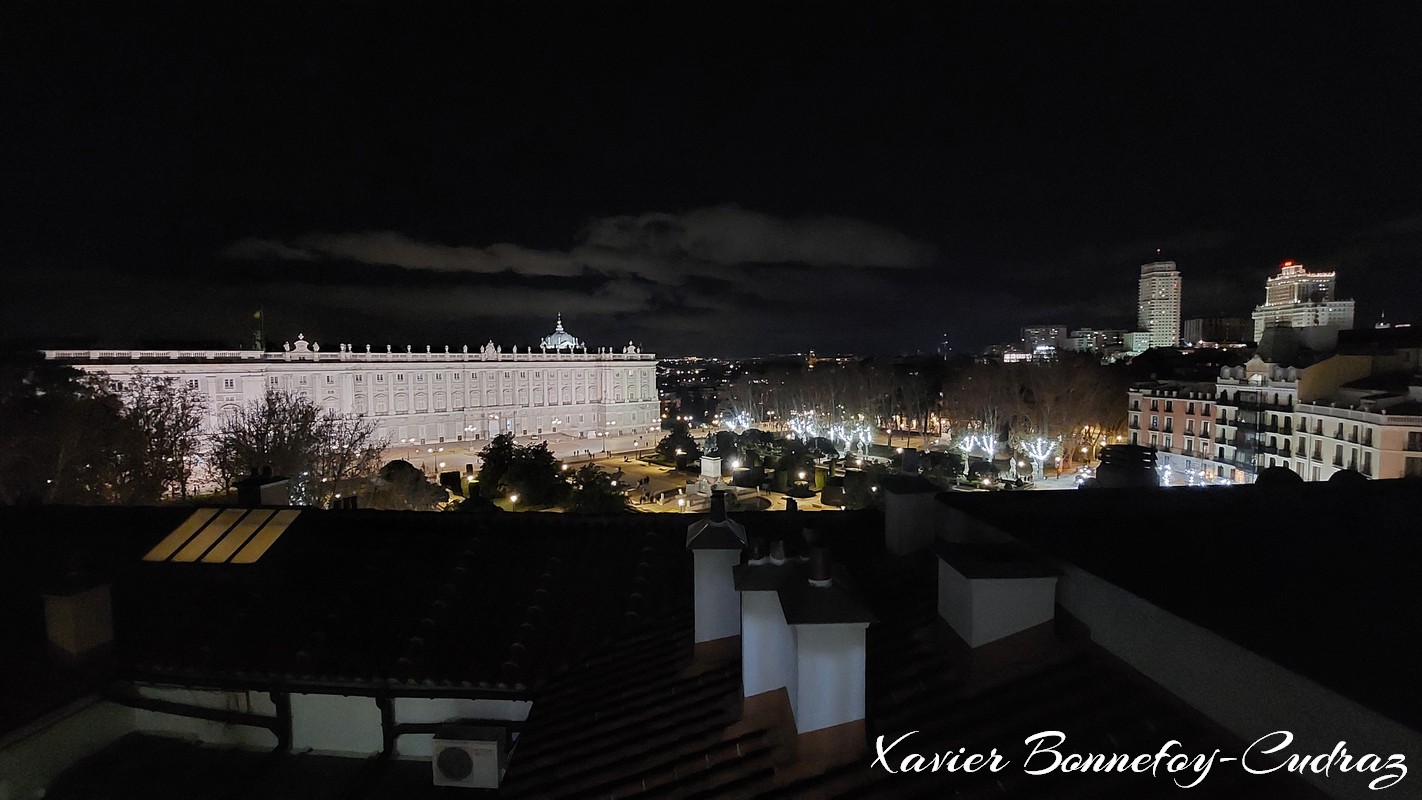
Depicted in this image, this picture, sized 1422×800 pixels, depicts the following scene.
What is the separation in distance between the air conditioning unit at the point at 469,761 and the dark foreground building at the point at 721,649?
0.07ft

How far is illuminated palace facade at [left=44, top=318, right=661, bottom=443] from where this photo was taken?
52812 millimetres

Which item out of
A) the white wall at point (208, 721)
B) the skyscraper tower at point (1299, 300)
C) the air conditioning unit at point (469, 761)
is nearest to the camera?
the air conditioning unit at point (469, 761)

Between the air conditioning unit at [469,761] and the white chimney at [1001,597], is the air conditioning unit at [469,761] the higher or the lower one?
the lower one

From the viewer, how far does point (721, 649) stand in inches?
204

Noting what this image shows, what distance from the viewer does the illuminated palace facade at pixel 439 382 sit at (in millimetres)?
52812

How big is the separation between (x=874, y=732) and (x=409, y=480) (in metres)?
26.6

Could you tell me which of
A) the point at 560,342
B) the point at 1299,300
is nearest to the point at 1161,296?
the point at 1299,300

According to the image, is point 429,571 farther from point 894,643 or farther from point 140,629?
point 894,643

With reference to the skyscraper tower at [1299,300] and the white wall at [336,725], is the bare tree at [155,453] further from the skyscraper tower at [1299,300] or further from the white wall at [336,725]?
the skyscraper tower at [1299,300]

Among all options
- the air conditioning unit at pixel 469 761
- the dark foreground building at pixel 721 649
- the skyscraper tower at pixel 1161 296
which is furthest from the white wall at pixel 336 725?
the skyscraper tower at pixel 1161 296

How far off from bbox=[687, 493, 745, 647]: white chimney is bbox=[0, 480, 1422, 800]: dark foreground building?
1.0 inches

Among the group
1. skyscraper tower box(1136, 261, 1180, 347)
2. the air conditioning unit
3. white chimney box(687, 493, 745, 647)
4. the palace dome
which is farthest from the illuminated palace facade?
skyscraper tower box(1136, 261, 1180, 347)

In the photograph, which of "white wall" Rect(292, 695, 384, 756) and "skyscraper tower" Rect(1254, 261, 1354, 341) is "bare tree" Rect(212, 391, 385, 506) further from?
"skyscraper tower" Rect(1254, 261, 1354, 341)

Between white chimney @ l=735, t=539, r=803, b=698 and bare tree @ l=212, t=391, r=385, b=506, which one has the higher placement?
white chimney @ l=735, t=539, r=803, b=698
